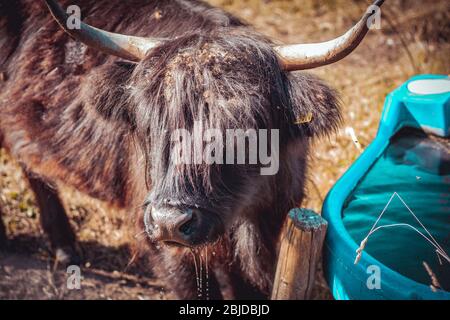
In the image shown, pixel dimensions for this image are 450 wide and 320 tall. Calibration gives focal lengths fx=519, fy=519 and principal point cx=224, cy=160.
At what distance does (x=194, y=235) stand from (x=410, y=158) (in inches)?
84.9

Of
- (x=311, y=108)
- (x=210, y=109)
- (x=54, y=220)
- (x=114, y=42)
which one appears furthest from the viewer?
(x=54, y=220)

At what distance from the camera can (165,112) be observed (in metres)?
2.73

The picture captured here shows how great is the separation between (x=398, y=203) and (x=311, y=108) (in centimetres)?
119

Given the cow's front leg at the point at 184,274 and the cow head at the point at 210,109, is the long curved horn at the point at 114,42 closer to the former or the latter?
the cow head at the point at 210,109

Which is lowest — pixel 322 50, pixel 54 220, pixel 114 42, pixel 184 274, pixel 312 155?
pixel 184 274

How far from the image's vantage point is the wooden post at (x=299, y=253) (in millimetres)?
2912

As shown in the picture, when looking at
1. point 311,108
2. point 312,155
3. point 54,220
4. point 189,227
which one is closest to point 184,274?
point 189,227

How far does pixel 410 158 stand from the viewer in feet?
13.2

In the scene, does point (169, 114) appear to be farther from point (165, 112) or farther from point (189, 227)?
point (189, 227)

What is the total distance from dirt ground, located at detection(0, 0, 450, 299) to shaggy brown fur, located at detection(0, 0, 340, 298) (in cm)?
56

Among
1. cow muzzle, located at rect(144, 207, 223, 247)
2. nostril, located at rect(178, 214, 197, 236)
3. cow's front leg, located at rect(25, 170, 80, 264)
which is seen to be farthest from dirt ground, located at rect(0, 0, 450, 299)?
nostril, located at rect(178, 214, 197, 236)

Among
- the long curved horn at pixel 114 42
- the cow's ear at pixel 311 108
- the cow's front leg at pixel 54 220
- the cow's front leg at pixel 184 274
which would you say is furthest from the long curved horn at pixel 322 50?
the cow's front leg at pixel 54 220

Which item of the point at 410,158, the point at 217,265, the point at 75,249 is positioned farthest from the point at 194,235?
the point at 75,249
